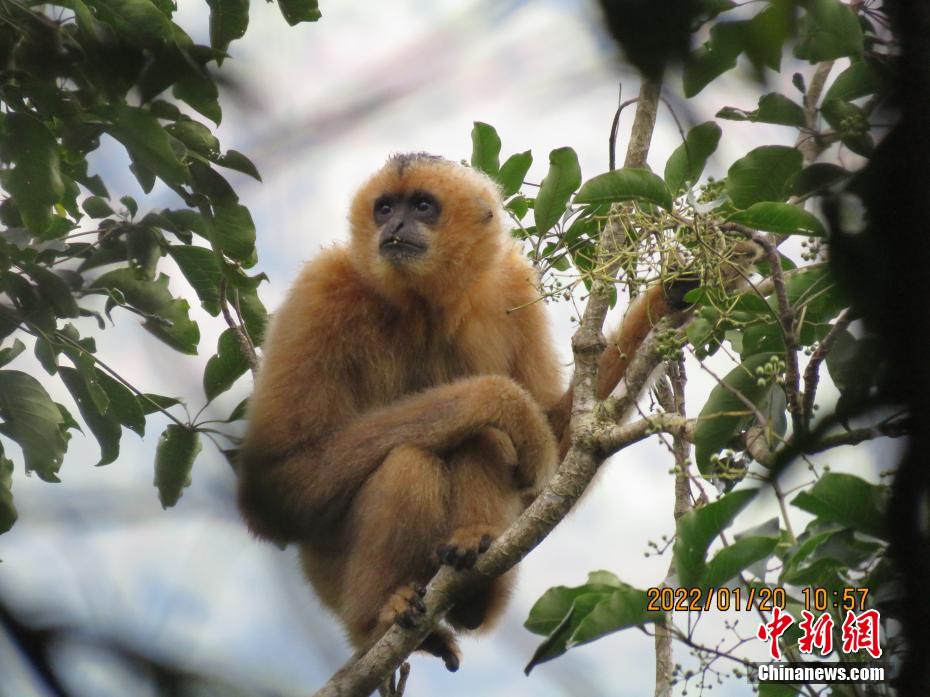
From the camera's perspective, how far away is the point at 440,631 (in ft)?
16.6

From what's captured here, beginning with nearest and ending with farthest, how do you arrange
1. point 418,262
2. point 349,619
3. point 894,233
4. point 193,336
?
point 894,233 < point 193,336 < point 349,619 < point 418,262

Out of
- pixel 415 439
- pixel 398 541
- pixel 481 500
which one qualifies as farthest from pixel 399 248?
pixel 398 541

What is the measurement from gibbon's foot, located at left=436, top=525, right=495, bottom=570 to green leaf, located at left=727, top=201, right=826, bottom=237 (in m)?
2.12

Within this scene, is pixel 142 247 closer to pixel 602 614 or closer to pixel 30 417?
pixel 30 417

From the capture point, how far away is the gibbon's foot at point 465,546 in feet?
14.4

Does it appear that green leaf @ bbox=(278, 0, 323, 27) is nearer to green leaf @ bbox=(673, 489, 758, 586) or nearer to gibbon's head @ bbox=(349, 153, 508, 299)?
green leaf @ bbox=(673, 489, 758, 586)

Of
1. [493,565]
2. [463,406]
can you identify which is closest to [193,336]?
[493,565]

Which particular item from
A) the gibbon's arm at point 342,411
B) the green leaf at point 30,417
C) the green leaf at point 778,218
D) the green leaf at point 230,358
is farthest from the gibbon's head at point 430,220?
the green leaf at point 30,417

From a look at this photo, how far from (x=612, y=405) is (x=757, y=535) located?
4.27 ft

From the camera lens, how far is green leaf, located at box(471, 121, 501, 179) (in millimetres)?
5570

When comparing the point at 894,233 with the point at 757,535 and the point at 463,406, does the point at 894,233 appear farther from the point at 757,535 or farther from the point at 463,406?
the point at 463,406

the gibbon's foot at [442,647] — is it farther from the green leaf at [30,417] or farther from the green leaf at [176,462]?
the green leaf at [30,417]

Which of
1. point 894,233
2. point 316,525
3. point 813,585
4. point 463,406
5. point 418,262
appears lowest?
point 894,233

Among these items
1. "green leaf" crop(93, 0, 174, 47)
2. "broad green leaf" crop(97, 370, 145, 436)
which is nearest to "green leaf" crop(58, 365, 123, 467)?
"broad green leaf" crop(97, 370, 145, 436)
